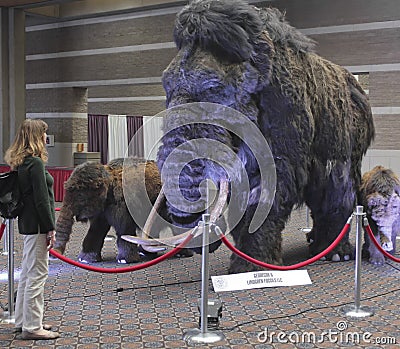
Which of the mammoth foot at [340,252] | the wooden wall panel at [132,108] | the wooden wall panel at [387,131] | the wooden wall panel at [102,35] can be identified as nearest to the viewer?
the mammoth foot at [340,252]

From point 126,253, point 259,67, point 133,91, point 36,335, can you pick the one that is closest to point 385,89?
point 259,67

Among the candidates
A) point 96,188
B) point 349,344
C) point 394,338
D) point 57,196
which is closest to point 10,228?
point 96,188

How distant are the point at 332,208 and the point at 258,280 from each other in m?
2.10

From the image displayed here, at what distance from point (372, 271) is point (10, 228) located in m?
3.77

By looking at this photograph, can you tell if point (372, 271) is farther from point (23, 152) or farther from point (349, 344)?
point (23, 152)

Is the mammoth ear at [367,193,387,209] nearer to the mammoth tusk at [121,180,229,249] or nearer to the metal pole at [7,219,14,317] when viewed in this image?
the mammoth tusk at [121,180,229,249]

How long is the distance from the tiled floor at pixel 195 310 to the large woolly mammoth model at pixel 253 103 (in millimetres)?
579

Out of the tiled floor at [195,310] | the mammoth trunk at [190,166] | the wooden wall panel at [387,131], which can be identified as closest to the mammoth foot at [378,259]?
the tiled floor at [195,310]

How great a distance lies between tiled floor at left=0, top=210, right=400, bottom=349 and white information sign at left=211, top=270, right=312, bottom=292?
0.09m

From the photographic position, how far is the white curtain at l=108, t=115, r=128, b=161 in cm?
1553

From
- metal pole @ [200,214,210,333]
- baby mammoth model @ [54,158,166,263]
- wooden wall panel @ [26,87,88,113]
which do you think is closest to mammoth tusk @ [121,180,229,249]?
metal pole @ [200,214,210,333]

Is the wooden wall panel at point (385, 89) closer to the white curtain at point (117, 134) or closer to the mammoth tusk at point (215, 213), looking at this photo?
the white curtain at point (117, 134)

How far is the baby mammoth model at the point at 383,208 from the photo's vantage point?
21.7 ft

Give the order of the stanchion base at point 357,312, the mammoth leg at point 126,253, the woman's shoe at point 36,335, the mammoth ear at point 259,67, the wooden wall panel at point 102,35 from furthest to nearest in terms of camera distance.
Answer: the wooden wall panel at point 102,35 < the mammoth leg at point 126,253 < the mammoth ear at point 259,67 < the stanchion base at point 357,312 < the woman's shoe at point 36,335
